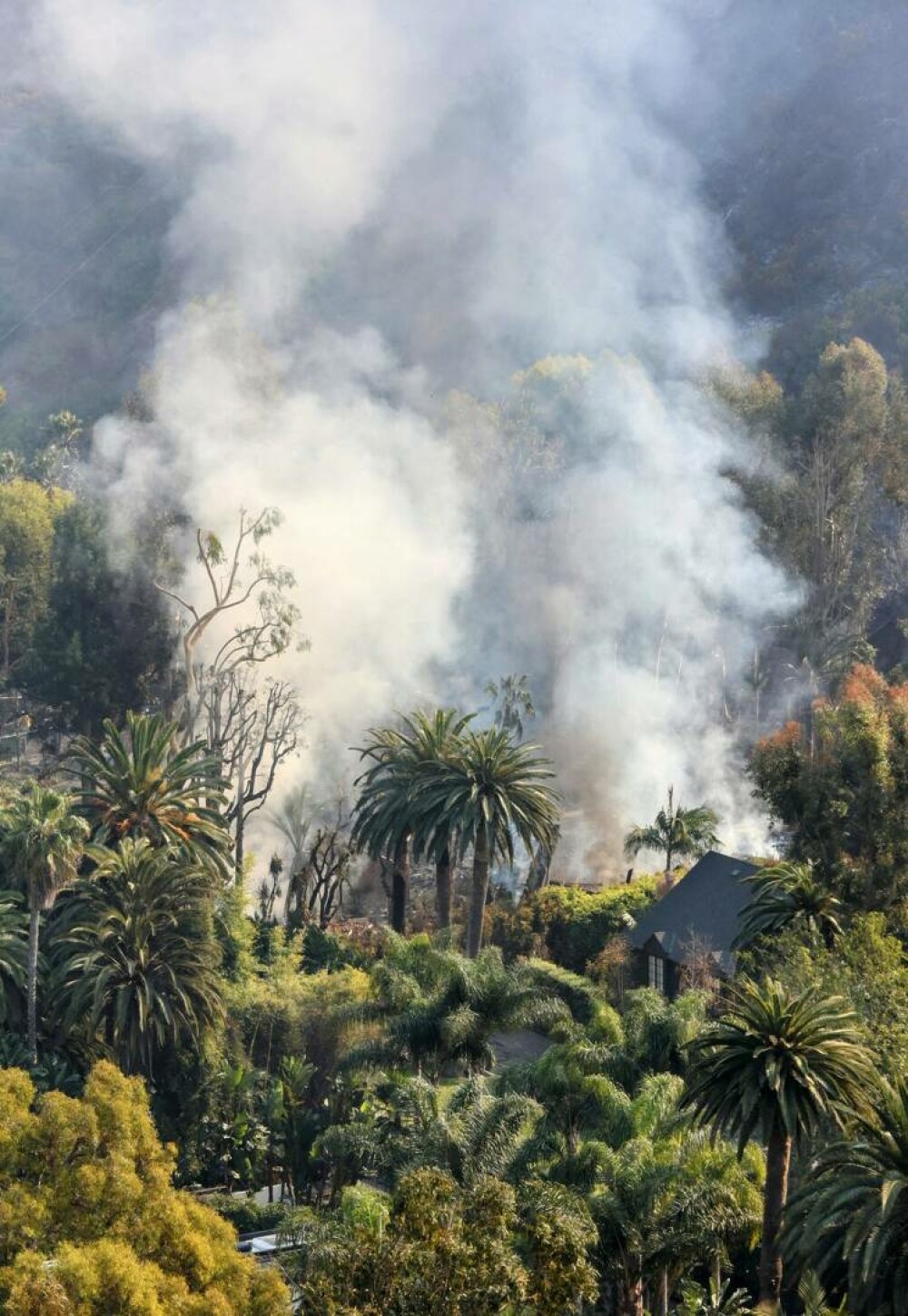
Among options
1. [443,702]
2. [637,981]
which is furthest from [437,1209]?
[443,702]

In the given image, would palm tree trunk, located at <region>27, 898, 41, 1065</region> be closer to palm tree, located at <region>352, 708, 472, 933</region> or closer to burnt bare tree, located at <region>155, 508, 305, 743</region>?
palm tree, located at <region>352, 708, 472, 933</region>

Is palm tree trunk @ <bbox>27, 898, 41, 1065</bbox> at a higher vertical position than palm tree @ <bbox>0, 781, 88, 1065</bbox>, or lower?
lower

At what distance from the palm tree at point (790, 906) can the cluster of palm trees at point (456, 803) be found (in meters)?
8.86

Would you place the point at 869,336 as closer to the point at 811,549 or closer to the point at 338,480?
the point at 811,549

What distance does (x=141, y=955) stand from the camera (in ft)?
114

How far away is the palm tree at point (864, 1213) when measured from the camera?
728 inches

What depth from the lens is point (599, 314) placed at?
104 meters

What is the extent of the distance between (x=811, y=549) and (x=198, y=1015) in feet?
167

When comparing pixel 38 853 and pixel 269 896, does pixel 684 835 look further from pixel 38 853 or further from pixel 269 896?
pixel 38 853

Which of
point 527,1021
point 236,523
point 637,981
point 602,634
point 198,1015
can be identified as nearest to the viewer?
point 527,1021

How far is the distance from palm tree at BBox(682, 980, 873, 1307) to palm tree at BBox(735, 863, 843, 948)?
1115 cm

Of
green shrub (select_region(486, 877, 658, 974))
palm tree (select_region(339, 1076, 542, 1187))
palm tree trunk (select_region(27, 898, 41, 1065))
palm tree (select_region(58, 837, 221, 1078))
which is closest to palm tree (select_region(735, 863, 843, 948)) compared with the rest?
palm tree (select_region(339, 1076, 542, 1187))

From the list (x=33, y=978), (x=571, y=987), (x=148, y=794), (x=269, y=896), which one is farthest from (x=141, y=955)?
(x=269, y=896)

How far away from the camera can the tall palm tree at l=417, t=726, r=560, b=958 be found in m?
42.3
